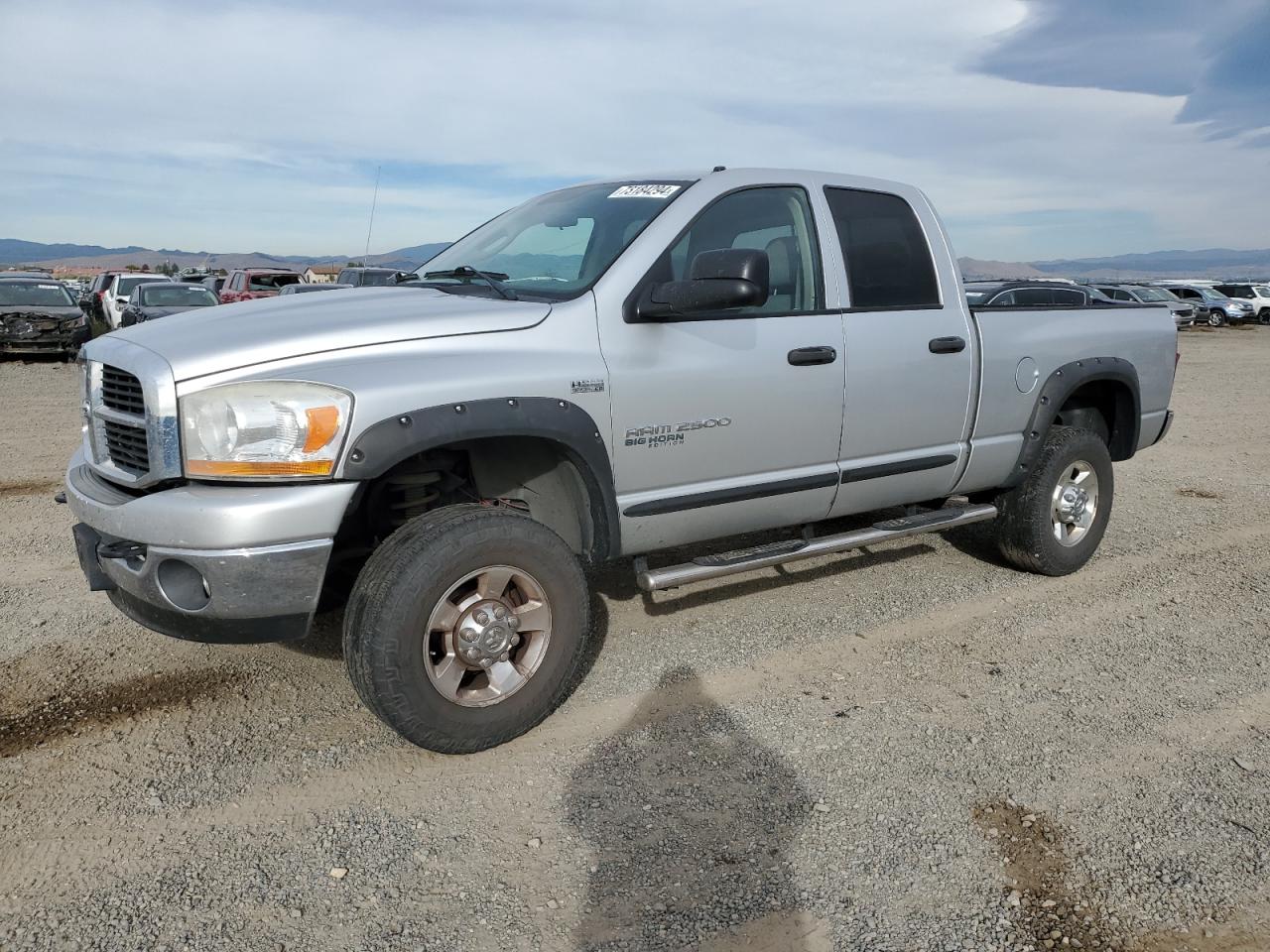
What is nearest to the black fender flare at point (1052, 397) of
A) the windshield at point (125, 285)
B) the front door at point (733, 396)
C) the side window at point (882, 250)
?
the side window at point (882, 250)

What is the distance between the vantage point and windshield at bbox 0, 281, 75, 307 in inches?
690

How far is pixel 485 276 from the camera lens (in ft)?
13.1

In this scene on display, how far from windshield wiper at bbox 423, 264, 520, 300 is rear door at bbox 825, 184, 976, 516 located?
1.44 metres

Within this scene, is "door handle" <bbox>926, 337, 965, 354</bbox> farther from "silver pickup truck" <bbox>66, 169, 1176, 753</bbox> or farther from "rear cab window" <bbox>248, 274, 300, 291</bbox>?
"rear cab window" <bbox>248, 274, 300, 291</bbox>

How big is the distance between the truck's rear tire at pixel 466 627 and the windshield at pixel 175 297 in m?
17.5

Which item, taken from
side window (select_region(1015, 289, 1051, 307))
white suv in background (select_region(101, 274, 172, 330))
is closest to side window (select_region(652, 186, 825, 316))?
side window (select_region(1015, 289, 1051, 307))

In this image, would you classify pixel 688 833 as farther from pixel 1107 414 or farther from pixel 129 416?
pixel 1107 414

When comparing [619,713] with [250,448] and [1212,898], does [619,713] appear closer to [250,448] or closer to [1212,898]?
[250,448]

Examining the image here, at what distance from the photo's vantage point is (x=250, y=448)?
2959 millimetres

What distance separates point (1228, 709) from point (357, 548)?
3397 mm

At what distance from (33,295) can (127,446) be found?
1749 centimetres

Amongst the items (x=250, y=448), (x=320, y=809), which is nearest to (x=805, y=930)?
(x=320, y=809)

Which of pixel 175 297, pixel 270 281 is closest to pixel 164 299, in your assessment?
pixel 175 297

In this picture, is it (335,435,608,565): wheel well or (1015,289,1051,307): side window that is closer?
(335,435,608,565): wheel well
